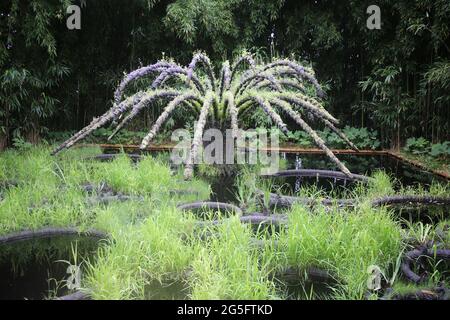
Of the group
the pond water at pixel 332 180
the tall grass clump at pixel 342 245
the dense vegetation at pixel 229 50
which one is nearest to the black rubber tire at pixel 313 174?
the pond water at pixel 332 180

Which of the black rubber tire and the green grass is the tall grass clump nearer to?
the green grass

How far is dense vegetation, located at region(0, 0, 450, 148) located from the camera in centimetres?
482

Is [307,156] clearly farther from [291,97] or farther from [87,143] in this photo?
[87,143]

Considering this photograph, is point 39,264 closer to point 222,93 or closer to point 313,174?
point 222,93

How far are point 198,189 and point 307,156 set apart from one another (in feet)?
6.62

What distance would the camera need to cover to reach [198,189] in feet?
10.5

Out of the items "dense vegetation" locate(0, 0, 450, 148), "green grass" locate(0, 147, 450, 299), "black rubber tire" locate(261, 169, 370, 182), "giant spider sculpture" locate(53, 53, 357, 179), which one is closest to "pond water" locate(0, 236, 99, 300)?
"green grass" locate(0, 147, 450, 299)

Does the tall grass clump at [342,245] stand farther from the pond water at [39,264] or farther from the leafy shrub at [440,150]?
the leafy shrub at [440,150]

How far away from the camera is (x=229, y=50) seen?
5910 millimetres

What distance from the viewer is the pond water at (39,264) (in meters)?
1.88

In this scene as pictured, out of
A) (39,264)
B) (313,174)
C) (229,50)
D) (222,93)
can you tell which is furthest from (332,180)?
(229,50)

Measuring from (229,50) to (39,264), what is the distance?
14.0ft

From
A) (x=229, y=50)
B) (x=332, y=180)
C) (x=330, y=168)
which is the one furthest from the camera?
(x=229, y=50)
